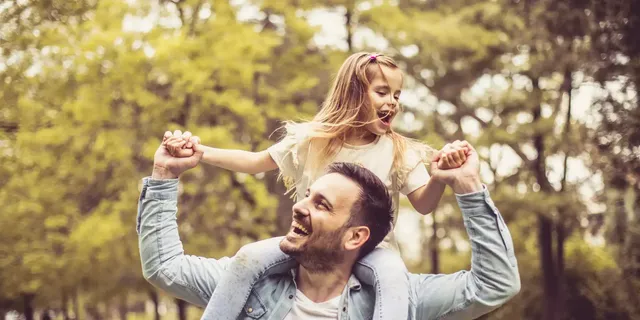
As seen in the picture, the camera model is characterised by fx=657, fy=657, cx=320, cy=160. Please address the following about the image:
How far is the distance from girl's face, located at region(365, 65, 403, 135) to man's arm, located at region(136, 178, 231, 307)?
1.04 meters

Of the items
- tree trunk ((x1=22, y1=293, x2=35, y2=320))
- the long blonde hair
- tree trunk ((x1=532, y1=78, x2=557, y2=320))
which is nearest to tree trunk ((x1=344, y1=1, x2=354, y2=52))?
tree trunk ((x1=532, y1=78, x2=557, y2=320))

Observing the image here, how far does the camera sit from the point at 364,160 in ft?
10.1

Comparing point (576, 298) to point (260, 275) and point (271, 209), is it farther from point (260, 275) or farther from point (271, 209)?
point (260, 275)

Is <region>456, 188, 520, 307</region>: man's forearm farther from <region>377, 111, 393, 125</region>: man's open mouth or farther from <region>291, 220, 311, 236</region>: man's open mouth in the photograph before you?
<region>377, 111, 393, 125</region>: man's open mouth

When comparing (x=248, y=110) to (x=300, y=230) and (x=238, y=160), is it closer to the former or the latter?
(x=238, y=160)

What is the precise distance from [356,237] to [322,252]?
0.46 ft

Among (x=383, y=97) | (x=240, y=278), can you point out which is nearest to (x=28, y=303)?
(x=383, y=97)

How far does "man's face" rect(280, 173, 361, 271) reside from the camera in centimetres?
232

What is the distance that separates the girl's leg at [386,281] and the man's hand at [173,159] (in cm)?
76

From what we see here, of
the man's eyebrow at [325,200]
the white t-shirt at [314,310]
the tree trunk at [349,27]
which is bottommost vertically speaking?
the white t-shirt at [314,310]

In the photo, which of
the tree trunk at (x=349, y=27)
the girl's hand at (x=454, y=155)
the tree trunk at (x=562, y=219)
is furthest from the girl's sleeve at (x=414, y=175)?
the tree trunk at (x=562, y=219)

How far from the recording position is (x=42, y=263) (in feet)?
32.7

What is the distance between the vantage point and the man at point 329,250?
86.7 inches

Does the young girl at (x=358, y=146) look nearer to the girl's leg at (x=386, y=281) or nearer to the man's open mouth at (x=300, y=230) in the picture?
the girl's leg at (x=386, y=281)
